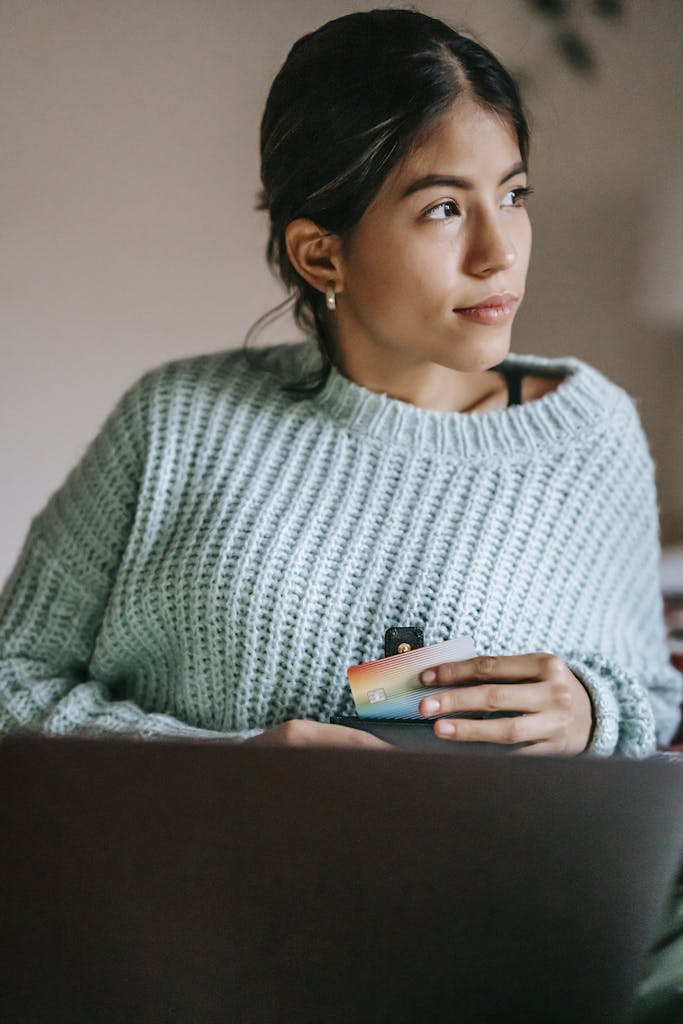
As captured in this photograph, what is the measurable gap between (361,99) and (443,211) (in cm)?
12

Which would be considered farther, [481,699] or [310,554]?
[310,554]

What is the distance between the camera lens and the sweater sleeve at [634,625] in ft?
2.70

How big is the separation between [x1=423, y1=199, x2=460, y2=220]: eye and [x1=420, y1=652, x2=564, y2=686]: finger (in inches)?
14.6

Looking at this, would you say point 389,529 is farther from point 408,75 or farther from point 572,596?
point 408,75

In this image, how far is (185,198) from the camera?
0.96 meters

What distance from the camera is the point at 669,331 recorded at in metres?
1.02

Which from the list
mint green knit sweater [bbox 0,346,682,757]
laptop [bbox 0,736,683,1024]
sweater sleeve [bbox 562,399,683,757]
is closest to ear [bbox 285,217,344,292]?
mint green knit sweater [bbox 0,346,682,757]

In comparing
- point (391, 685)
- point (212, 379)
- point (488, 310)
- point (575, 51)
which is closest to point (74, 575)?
point (212, 379)

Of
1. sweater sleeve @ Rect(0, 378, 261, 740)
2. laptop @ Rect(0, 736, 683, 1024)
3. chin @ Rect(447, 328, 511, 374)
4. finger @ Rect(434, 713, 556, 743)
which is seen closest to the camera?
laptop @ Rect(0, 736, 683, 1024)

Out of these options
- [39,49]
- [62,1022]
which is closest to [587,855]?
[62,1022]

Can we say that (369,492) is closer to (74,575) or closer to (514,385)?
(514,385)

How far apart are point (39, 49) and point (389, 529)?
1.88 ft

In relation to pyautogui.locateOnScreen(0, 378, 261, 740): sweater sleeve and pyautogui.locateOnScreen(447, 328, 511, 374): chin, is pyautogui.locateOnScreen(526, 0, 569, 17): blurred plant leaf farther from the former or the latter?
pyautogui.locateOnScreen(0, 378, 261, 740): sweater sleeve

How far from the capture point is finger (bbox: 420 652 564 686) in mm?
727
